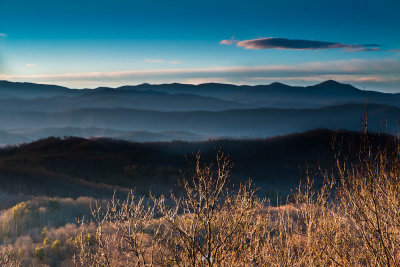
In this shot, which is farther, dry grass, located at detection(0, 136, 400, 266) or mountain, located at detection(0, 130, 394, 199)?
mountain, located at detection(0, 130, 394, 199)

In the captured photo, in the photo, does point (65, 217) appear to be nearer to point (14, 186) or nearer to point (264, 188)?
point (14, 186)

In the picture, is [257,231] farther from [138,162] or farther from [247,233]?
[138,162]

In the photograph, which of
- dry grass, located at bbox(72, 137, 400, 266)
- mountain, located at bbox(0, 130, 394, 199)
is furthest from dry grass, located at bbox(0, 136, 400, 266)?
mountain, located at bbox(0, 130, 394, 199)

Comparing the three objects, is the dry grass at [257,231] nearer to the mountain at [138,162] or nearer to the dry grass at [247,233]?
the dry grass at [247,233]

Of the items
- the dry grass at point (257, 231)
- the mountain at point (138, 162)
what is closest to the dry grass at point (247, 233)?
the dry grass at point (257, 231)

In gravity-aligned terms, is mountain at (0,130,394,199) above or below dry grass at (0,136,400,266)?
below

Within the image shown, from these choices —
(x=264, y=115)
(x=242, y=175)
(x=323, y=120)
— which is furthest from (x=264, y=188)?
(x=264, y=115)

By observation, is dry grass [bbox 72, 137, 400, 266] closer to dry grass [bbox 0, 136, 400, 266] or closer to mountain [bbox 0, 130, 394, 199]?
dry grass [bbox 0, 136, 400, 266]

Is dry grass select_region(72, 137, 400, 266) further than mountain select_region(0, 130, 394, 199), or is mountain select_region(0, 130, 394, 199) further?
mountain select_region(0, 130, 394, 199)

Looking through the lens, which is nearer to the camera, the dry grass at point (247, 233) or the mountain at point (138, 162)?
the dry grass at point (247, 233)

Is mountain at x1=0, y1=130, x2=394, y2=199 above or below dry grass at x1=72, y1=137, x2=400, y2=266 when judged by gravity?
below

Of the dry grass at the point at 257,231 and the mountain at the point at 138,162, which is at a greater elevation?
the dry grass at the point at 257,231

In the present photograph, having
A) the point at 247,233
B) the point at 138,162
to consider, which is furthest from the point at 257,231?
the point at 138,162
